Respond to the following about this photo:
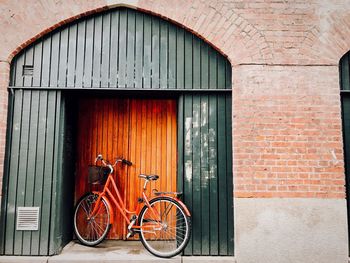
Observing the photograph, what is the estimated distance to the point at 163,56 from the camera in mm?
4871

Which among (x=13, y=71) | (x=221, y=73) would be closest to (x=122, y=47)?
(x=221, y=73)

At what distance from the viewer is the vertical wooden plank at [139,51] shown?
15.8ft

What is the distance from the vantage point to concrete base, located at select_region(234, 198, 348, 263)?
439 cm

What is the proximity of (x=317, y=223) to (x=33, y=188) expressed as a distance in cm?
450

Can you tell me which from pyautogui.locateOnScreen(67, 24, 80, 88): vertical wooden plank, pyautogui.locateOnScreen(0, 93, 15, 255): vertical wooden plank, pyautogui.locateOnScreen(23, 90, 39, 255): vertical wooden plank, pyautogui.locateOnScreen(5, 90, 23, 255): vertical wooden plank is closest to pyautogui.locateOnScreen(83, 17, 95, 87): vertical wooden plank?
pyautogui.locateOnScreen(67, 24, 80, 88): vertical wooden plank

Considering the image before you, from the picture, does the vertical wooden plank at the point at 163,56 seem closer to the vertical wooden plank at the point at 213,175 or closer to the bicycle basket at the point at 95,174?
the vertical wooden plank at the point at 213,175

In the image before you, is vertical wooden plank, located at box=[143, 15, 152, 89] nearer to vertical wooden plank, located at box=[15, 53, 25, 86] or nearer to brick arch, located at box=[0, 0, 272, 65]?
brick arch, located at box=[0, 0, 272, 65]

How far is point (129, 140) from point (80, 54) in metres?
1.81

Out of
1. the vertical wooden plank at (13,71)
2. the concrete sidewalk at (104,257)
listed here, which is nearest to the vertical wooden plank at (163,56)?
→ the vertical wooden plank at (13,71)

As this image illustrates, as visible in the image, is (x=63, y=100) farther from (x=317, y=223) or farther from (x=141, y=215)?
(x=317, y=223)

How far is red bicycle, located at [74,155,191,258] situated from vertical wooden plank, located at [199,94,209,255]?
0.35 m

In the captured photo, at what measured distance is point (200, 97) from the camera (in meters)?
4.90

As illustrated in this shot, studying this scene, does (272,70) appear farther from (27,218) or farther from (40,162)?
(27,218)

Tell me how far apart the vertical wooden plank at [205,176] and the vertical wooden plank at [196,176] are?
0.05 meters
